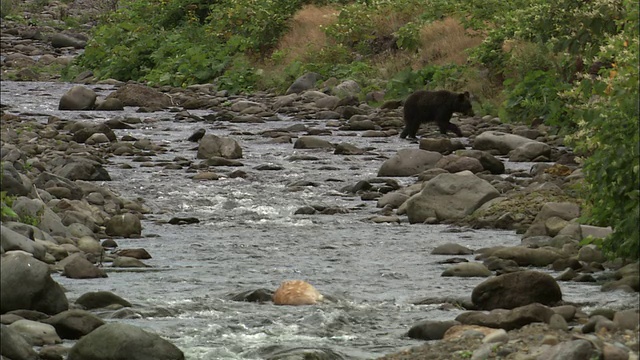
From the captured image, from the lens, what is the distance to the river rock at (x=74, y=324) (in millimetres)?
7426

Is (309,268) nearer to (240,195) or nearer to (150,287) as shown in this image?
(150,287)

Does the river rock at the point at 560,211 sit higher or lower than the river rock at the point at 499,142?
higher

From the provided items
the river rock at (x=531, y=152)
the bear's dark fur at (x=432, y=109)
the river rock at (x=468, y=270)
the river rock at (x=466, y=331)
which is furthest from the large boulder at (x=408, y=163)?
the river rock at (x=466, y=331)

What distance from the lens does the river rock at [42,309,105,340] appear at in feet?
24.4

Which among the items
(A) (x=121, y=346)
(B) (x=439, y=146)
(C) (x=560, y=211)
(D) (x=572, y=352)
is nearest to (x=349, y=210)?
(C) (x=560, y=211)

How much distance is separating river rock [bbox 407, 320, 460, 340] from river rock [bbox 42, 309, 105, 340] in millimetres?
1983

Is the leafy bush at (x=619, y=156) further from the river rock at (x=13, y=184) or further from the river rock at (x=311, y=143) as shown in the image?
the river rock at (x=311, y=143)

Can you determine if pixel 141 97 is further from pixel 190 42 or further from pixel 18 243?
pixel 18 243

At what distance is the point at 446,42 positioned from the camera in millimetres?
25297

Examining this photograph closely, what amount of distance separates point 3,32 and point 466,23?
22.9m

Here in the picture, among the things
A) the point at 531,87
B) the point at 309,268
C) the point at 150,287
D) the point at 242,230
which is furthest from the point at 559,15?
the point at 150,287

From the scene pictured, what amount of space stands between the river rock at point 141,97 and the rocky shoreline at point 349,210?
4cm

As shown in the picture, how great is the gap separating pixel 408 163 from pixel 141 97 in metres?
10.6

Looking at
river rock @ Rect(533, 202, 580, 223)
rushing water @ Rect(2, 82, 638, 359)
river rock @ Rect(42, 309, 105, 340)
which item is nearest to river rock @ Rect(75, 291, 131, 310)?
rushing water @ Rect(2, 82, 638, 359)
